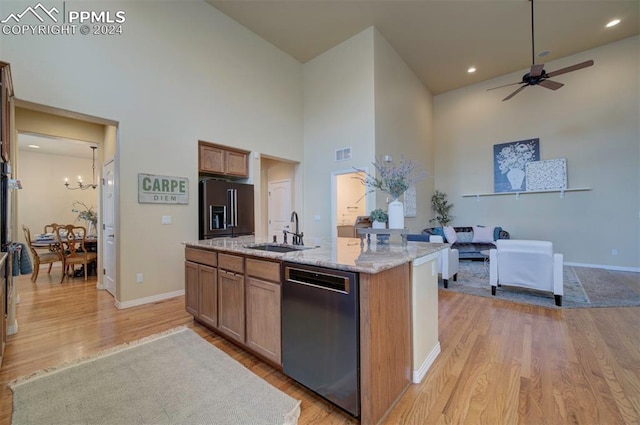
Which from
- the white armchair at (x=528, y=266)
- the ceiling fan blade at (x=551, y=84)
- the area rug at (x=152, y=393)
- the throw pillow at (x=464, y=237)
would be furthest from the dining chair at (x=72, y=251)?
the ceiling fan blade at (x=551, y=84)

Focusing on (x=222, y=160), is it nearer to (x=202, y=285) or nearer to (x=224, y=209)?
(x=224, y=209)

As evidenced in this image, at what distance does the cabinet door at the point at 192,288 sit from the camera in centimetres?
272

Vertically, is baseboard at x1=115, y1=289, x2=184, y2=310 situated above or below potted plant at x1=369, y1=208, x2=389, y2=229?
below

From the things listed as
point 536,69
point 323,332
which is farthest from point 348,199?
point 323,332

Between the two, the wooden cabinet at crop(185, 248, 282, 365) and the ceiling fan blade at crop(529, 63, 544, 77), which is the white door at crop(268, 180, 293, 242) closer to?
the wooden cabinet at crop(185, 248, 282, 365)

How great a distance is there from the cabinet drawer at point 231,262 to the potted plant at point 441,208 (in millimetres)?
6668

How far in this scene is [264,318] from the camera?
194 centimetres

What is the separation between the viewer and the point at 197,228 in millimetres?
4227

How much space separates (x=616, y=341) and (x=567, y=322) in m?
0.44

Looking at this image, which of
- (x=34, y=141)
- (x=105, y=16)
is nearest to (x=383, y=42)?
(x=105, y=16)

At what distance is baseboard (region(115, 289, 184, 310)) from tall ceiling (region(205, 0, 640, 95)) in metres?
4.85

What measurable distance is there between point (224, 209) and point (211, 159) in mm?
906

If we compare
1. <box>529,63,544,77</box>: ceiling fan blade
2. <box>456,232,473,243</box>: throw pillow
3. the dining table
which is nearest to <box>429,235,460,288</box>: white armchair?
<box>456,232,473,243</box>: throw pillow

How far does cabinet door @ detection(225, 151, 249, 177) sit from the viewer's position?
4.74 m
